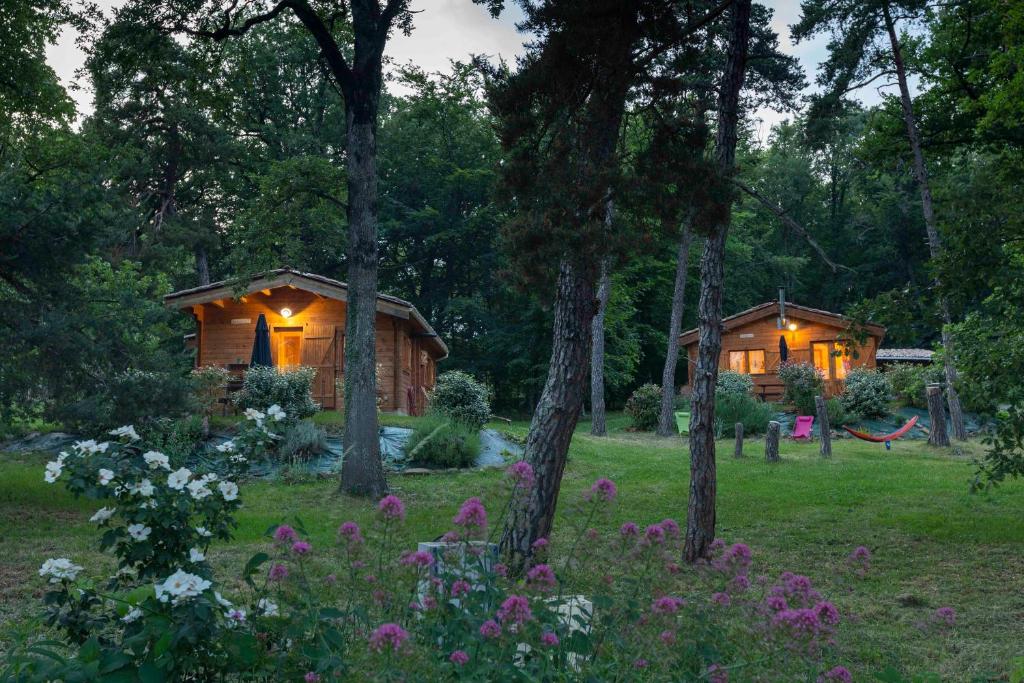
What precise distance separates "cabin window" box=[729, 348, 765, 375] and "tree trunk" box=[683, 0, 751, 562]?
72.7ft

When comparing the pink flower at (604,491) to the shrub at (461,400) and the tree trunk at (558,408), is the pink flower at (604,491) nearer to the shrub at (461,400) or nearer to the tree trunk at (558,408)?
the tree trunk at (558,408)

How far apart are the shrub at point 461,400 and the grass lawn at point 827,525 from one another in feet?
7.79

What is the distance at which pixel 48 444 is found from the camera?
14.5 metres

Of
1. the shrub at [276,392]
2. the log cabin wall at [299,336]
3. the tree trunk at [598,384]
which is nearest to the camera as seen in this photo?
the shrub at [276,392]

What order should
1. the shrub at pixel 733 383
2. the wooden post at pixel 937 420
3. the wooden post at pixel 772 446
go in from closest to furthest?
the wooden post at pixel 772 446
the wooden post at pixel 937 420
the shrub at pixel 733 383

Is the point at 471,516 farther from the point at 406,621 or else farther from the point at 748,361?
the point at 748,361

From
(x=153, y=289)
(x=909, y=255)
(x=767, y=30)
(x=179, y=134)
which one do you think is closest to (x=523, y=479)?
(x=767, y=30)

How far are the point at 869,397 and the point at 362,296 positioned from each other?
1535cm

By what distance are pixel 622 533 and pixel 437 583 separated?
2.29 feet

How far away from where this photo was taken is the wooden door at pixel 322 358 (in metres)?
19.5

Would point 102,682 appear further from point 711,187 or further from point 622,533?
point 711,187

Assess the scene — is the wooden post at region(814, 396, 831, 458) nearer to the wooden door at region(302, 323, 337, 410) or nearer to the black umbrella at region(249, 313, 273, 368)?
the wooden door at region(302, 323, 337, 410)

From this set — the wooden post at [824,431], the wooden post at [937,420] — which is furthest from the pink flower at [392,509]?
the wooden post at [937,420]

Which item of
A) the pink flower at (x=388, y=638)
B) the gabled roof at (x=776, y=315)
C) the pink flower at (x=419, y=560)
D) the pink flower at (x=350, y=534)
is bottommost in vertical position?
the pink flower at (x=388, y=638)
